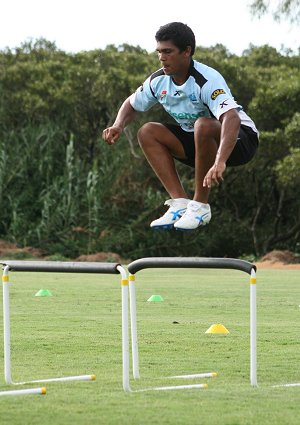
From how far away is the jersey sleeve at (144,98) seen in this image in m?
7.79

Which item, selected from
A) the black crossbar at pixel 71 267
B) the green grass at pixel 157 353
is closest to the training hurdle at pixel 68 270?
the black crossbar at pixel 71 267

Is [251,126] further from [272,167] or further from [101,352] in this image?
[272,167]

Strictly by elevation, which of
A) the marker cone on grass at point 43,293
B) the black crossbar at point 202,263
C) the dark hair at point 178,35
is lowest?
the marker cone on grass at point 43,293

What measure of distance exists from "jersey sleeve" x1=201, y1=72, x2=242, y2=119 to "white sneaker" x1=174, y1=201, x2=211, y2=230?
691mm

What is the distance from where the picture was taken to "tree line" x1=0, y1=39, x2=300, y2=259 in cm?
3234

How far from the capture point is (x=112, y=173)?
33.5m

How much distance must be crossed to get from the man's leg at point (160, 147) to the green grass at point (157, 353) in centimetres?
161

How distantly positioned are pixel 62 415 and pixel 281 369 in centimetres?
288

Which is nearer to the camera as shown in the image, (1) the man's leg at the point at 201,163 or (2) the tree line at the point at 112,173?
A: (1) the man's leg at the point at 201,163

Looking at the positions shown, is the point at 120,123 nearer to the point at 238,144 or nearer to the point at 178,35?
the point at 178,35

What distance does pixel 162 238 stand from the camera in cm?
3328

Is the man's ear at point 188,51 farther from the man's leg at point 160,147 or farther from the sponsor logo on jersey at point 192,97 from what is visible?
the man's leg at point 160,147

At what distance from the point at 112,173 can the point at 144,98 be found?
2571 cm

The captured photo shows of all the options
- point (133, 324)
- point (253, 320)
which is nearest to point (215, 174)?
point (253, 320)
